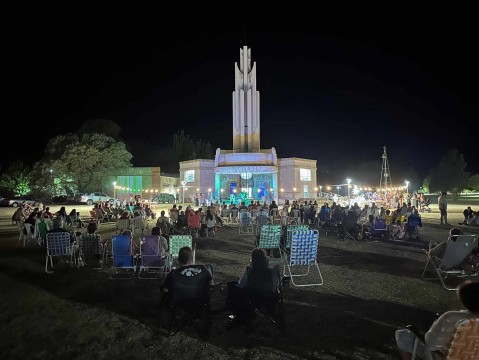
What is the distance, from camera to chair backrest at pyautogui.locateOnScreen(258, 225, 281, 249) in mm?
9641

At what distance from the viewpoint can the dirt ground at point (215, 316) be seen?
14.7 ft

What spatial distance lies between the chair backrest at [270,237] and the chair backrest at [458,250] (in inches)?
154

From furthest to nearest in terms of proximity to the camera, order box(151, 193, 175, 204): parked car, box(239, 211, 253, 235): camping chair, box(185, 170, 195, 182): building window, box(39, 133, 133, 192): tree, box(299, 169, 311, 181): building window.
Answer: box(185, 170, 195, 182): building window → box(299, 169, 311, 181): building window → box(39, 133, 133, 192): tree → box(151, 193, 175, 204): parked car → box(239, 211, 253, 235): camping chair

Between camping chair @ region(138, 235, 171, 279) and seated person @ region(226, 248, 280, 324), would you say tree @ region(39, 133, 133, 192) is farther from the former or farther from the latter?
seated person @ region(226, 248, 280, 324)

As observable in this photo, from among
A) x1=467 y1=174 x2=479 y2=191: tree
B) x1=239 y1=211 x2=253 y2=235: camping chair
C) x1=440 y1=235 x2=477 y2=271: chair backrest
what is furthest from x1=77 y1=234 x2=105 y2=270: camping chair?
x1=467 y1=174 x2=479 y2=191: tree

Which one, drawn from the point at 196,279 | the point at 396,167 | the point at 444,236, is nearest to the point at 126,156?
the point at 444,236

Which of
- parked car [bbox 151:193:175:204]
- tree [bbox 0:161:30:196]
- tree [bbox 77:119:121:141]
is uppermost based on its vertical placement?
tree [bbox 77:119:121:141]

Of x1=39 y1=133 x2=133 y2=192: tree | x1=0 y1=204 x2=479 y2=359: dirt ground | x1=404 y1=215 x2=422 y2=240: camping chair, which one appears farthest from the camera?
x1=39 y1=133 x2=133 y2=192: tree

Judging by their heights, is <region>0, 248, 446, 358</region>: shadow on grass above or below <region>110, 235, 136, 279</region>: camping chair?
below

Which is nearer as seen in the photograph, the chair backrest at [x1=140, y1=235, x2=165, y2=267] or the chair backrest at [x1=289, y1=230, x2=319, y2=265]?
the chair backrest at [x1=289, y1=230, x2=319, y2=265]

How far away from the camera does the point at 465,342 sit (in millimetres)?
2695

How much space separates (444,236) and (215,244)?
347 inches

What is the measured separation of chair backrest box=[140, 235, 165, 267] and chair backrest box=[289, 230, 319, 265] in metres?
2.80

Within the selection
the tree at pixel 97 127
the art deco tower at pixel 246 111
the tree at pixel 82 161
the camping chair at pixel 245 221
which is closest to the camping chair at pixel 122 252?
the camping chair at pixel 245 221
